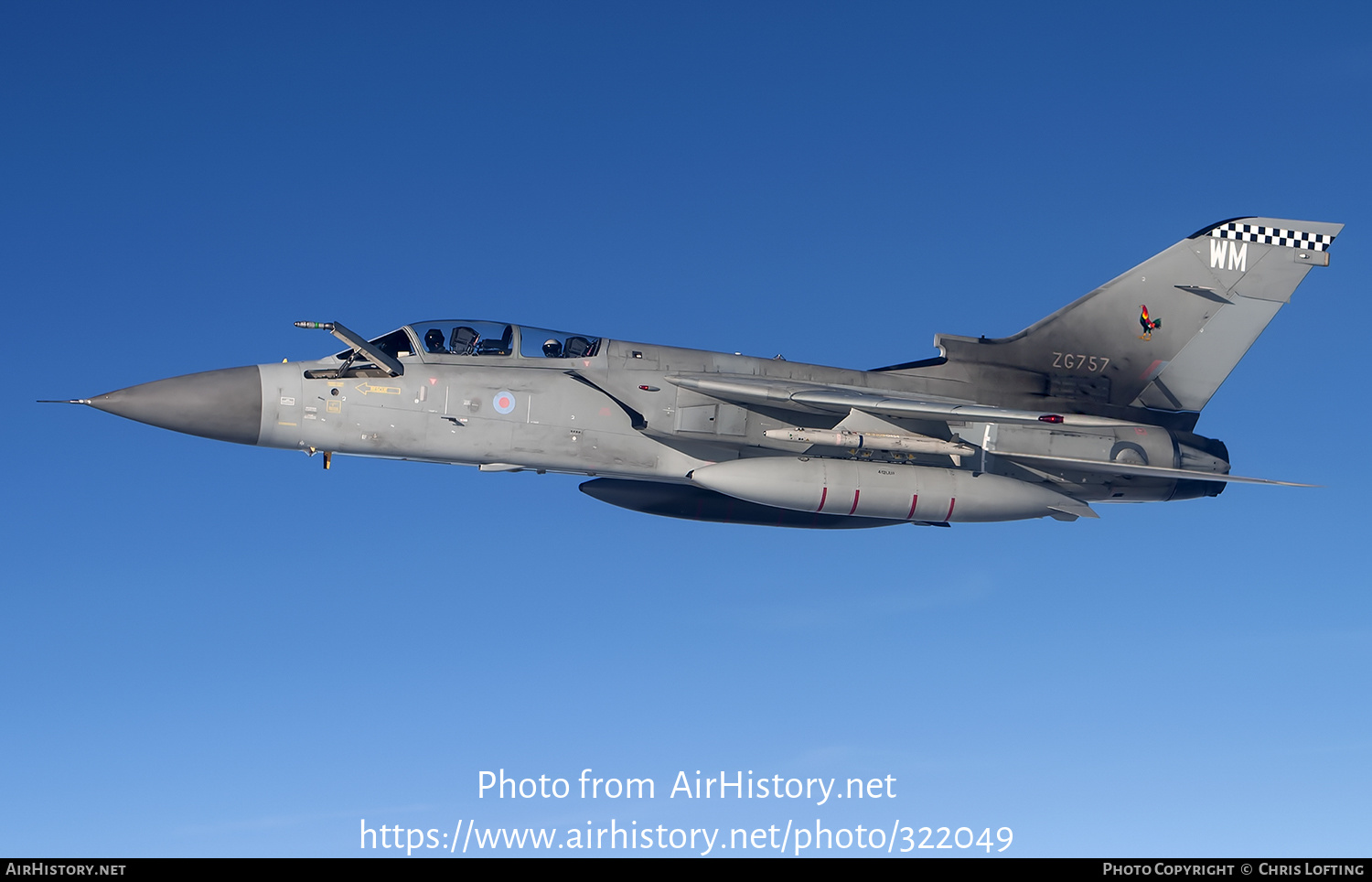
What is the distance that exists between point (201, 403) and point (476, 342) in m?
4.21

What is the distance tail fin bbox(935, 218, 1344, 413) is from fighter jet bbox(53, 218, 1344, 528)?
35mm

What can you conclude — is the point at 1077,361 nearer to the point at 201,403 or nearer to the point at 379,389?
the point at 379,389

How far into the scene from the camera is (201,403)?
62.1 feet

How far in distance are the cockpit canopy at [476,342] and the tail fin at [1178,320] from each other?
8242mm

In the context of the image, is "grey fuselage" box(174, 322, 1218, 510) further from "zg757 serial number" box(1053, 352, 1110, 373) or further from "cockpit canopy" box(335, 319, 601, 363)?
"zg757 serial number" box(1053, 352, 1110, 373)

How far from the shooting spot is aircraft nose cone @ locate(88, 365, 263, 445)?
18.8m

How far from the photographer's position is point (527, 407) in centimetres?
2016

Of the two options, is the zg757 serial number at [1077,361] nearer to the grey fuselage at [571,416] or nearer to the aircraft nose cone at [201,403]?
the grey fuselage at [571,416]

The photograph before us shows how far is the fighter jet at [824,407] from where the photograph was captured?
19578 mm

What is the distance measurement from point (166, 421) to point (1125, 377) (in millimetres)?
16680

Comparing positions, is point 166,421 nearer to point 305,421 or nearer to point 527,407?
point 305,421

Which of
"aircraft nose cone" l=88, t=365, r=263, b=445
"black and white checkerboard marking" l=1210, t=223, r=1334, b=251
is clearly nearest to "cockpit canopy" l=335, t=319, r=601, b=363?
"aircraft nose cone" l=88, t=365, r=263, b=445

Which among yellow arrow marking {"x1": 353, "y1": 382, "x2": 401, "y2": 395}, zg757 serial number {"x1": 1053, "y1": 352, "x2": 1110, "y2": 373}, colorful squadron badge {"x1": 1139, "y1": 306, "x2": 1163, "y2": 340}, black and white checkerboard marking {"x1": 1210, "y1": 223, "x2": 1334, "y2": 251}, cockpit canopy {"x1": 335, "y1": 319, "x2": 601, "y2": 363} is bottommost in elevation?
yellow arrow marking {"x1": 353, "y1": 382, "x2": 401, "y2": 395}
